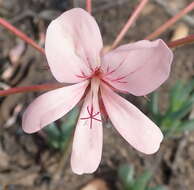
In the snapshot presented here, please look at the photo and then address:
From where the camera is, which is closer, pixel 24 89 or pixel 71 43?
pixel 71 43

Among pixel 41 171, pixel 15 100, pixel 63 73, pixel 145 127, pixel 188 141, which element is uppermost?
pixel 63 73

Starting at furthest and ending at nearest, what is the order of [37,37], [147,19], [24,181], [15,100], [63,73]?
[147,19], [37,37], [15,100], [24,181], [63,73]

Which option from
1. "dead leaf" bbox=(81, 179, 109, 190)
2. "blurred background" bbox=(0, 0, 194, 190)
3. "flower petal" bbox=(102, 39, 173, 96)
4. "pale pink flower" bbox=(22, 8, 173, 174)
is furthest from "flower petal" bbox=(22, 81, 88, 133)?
"dead leaf" bbox=(81, 179, 109, 190)

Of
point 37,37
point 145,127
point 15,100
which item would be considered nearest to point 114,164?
point 15,100

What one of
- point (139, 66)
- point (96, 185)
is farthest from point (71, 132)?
point (139, 66)

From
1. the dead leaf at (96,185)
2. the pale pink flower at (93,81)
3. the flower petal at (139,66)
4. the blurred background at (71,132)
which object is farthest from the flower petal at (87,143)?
the dead leaf at (96,185)

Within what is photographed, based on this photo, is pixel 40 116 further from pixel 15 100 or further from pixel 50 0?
pixel 50 0

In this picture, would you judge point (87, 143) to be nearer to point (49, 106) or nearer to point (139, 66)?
point (49, 106)
